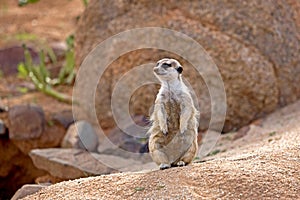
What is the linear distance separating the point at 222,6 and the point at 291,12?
79 centimetres

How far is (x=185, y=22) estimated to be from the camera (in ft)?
23.1

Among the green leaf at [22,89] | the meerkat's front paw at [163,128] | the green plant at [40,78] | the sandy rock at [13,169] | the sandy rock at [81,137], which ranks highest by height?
the meerkat's front paw at [163,128]

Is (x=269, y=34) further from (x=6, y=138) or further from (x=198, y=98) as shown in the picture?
(x=6, y=138)

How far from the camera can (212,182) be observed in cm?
419

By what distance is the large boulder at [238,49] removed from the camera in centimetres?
691

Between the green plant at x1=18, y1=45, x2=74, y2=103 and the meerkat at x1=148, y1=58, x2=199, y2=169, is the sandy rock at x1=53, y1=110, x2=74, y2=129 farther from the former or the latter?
the meerkat at x1=148, y1=58, x2=199, y2=169

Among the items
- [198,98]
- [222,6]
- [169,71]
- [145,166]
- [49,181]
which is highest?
[222,6]

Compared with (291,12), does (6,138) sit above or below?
below

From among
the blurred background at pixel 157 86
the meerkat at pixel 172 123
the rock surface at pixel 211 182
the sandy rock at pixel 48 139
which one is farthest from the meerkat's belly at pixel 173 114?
the sandy rock at pixel 48 139

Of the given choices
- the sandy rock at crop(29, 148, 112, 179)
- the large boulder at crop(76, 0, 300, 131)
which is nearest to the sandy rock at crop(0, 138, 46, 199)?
the sandy rock at crop(29, 148, 112, 179)

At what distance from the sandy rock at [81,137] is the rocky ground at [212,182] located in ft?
7.59

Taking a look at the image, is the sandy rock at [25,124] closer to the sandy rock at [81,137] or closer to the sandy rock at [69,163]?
the sandy rock at [81,137]

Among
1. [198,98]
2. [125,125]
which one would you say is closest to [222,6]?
[198,98]

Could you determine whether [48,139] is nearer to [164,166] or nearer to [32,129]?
[32,129]
